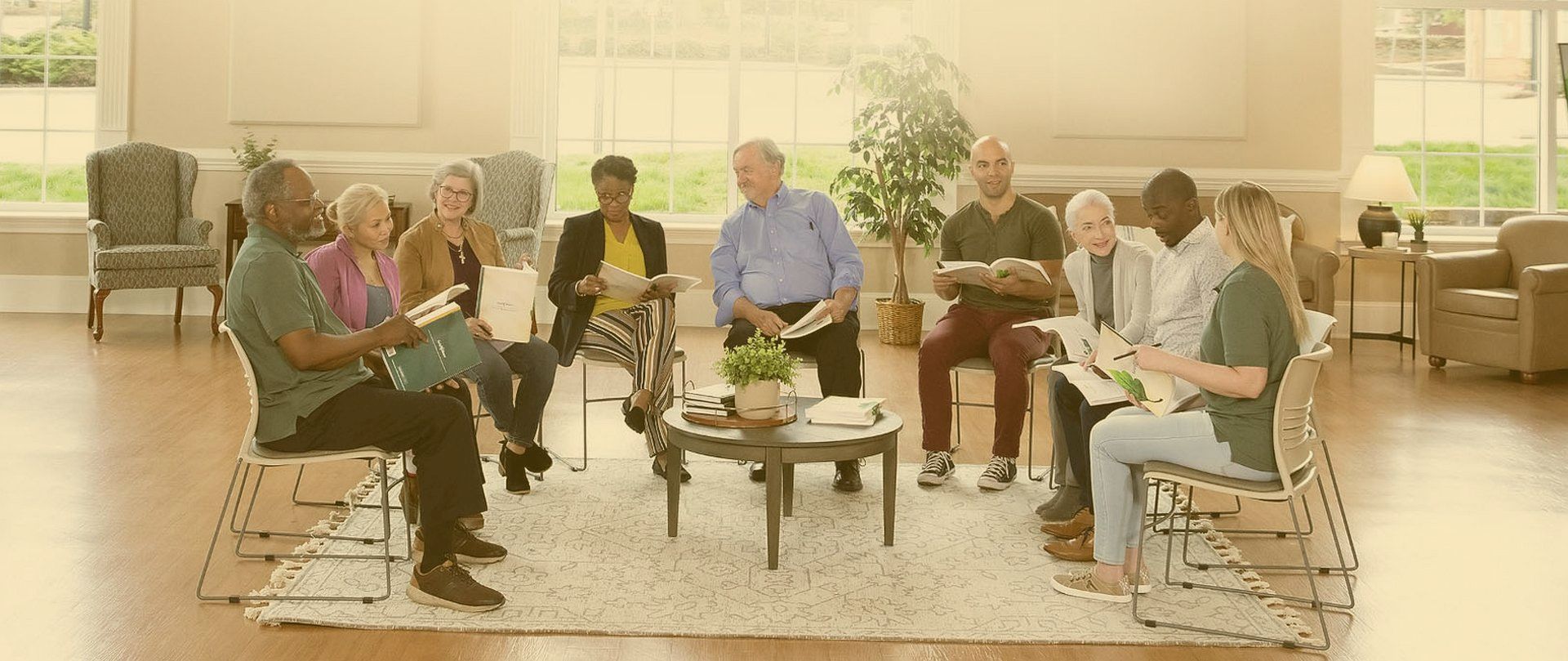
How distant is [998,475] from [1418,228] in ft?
16.5

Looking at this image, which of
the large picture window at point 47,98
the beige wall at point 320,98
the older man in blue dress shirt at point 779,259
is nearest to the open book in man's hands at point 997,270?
the older man in blue dress shirt at point 779,259

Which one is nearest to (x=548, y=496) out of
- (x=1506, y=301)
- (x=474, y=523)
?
(x=474, y=523)

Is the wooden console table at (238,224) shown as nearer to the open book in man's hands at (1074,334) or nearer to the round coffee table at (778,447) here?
the round coffee table at (778,447)

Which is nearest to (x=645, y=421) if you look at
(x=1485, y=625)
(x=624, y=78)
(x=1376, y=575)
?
(x=1376, y=575)

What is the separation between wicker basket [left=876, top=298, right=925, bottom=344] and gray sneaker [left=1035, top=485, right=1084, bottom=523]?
13.9 ft

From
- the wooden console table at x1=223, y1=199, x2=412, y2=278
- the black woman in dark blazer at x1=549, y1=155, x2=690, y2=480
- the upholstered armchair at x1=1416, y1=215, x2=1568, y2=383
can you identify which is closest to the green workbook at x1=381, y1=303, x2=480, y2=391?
the black woman in dark blazer at x1=549, y1=155, x2=690, y2=480

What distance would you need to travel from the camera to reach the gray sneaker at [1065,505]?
159 inches

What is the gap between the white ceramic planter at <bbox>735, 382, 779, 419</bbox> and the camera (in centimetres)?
378

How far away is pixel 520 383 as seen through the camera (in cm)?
447

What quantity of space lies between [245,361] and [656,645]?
46.1 inches

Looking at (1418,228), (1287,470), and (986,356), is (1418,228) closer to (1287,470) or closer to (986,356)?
(986,356)

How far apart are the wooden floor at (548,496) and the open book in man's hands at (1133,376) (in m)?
0.56

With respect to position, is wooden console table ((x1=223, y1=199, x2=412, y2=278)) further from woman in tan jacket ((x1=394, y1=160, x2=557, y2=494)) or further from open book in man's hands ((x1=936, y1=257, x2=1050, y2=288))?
open book in man's hands ((x1=936, y1=257, x2=1050, y2=288))

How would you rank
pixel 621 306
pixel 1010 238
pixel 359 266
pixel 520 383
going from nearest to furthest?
pixel 359 266 → pixel 520 383 → pixel 621 306 → pixel 1010 238
